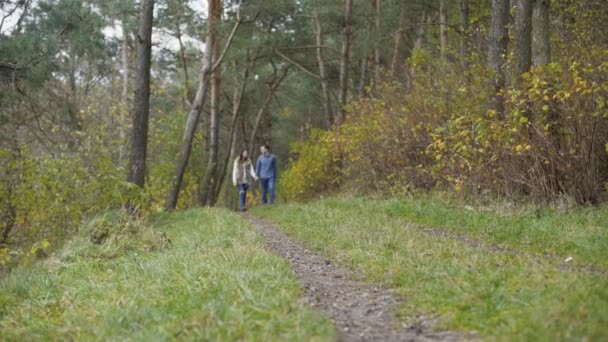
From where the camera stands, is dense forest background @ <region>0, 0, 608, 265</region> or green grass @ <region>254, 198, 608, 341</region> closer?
green grass @ <region>254, 198, 608, 341</region>

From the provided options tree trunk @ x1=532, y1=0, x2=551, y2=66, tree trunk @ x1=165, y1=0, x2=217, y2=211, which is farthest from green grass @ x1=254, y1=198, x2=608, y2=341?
tree trunk @ x1=165, y1=0, x2=217, y2=211

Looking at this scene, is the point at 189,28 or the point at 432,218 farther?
the point at 189,28

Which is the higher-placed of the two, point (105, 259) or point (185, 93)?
point (185, 93)

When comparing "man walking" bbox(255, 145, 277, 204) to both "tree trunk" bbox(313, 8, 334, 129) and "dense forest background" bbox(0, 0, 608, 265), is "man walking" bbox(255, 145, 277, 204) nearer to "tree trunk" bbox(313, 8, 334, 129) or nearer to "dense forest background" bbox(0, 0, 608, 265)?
"dense forest background" bbox(0, 0, 608, 265)

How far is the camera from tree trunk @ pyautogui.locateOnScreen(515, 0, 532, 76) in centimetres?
942

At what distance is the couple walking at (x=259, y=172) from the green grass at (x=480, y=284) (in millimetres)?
8780

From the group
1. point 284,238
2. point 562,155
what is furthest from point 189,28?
point 562,155

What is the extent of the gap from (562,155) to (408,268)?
4.53m

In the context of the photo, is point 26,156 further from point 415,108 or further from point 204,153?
point 204,153

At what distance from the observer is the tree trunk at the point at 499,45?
401 inches

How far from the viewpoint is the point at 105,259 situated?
7.41 meters

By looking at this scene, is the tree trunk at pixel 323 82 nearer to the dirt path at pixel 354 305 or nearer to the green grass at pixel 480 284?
the green grass at pixel 480 284

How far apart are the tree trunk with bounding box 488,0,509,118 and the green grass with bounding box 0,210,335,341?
5.72 metres

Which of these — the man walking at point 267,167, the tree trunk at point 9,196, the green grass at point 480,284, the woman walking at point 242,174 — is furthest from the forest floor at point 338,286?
the woman walking at point 242,174
